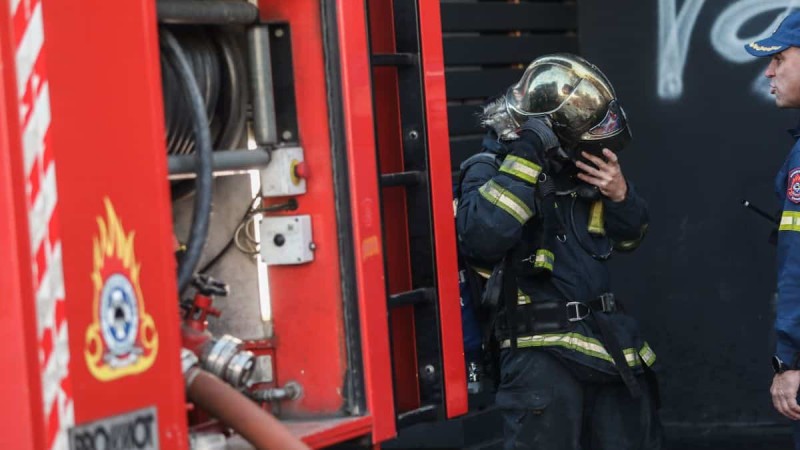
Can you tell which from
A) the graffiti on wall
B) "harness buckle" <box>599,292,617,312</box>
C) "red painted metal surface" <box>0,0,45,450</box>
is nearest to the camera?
"red painted metal surface" <box>0,0,45,450</box>

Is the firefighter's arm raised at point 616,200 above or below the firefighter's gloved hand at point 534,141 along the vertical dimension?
below

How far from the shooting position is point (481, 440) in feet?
21.9

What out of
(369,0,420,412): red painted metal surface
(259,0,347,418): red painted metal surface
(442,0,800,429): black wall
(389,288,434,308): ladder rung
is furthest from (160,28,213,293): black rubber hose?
(442,0,800,429): black wall

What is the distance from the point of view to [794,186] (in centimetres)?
461

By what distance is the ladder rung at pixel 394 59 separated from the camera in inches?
150

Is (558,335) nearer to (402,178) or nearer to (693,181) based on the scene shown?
(402,178)

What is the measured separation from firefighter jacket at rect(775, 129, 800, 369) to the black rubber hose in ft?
7.05

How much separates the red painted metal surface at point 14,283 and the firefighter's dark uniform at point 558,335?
2.17 metres

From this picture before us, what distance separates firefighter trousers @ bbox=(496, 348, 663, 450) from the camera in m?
4.74

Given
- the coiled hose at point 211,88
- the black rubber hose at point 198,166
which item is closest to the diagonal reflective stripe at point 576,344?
the coiled hose at point 211,88

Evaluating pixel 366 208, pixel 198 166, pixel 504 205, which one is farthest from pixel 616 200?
pixel 198 166

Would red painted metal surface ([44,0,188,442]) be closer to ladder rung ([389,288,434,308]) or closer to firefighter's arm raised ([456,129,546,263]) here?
ladder rung ([389,288,434,308])

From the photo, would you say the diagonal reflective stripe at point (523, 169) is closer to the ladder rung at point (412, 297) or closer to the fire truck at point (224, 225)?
the fire truck at point (224, 225)

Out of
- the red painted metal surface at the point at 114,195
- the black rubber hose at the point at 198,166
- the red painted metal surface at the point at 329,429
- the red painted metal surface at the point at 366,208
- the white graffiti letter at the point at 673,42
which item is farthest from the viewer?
the white graffiti letter at the point at 673,42
